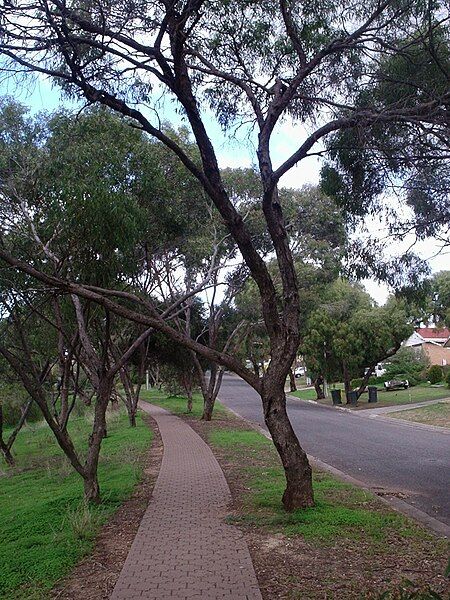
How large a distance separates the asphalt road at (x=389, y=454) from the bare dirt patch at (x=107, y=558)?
405 centimetres

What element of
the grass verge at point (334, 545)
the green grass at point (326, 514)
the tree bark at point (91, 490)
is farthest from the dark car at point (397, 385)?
the tree bark at point (91, 490)

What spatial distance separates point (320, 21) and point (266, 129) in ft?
5.67

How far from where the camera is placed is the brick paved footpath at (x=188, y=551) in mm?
5543

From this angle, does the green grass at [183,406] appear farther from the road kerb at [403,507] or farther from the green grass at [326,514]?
the green grass at [326,514]

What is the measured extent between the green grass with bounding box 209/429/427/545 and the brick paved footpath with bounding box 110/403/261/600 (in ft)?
1.66

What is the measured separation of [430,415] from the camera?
86.1ft

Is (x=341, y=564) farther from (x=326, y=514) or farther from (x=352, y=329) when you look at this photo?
(x=352, y=329)

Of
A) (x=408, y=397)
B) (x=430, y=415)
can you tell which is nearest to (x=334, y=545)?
(x=430, y=415)

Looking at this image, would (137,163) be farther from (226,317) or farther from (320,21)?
(226,317)

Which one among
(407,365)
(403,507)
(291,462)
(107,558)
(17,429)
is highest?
(407,365)

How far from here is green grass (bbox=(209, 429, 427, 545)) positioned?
7.38 m

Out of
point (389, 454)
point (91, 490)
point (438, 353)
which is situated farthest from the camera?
point (438, 353)

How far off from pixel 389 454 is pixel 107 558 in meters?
10.2

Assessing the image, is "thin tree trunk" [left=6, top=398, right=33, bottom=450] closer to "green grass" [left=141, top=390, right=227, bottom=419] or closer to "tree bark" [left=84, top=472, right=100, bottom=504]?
"green grass" [left=141, top=390, right=227, bottom=419]
